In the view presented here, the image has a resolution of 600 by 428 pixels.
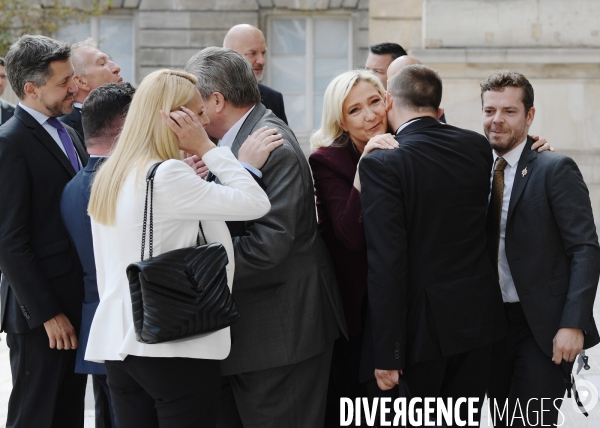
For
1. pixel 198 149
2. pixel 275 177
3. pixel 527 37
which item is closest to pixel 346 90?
pixel 275 177

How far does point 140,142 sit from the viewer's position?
2.74 meters

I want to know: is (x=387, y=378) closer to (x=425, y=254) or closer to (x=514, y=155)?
(x=425, y=254)

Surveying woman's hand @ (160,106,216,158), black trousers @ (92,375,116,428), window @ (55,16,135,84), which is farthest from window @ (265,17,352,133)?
woman's hand @ (160,106,216,158)

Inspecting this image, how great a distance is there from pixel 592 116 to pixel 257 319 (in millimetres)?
6060

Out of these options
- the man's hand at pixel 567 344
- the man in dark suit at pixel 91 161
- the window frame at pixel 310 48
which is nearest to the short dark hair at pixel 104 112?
the man in dark suit at pixel 91 161

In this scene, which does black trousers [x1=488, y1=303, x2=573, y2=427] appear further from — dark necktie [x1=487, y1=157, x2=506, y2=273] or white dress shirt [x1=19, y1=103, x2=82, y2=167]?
white dress shirt [x1=19, y1=103, x2=82, y2=167]

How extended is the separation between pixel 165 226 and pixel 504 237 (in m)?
1.58

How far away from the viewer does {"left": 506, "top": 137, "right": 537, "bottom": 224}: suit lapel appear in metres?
3.45

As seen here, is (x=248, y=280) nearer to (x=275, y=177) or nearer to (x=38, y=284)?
(x=275, y=177)

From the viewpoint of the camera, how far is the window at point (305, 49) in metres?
16.5

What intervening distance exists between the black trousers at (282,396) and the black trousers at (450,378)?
11.3 inches

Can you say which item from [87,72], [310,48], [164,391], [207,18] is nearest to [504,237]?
[164,391]

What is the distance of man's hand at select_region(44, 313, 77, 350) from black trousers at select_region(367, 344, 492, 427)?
131 centimetres

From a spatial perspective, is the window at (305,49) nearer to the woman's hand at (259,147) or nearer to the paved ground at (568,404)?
the paved ground at (568,404)
